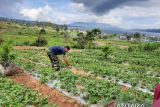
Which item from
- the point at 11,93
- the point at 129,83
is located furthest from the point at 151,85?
the point at 11,93

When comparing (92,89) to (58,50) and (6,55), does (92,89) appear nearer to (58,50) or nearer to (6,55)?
(58,50)

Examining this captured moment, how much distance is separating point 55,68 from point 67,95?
20.8 feet

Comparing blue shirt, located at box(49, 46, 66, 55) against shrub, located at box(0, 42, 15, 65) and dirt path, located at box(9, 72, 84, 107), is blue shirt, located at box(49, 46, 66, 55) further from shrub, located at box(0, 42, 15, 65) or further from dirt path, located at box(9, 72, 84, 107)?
shrub, located at box(0, 42, 15, 65)

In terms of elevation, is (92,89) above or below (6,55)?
below

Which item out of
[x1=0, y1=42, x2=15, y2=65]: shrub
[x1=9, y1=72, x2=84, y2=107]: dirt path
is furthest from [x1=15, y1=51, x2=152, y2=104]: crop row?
[x1=0, y1=42, x2=15, y2=65]: shrub

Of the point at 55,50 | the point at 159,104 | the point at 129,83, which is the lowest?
the point at 129,83

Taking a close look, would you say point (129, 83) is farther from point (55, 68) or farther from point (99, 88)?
point (55, 68)

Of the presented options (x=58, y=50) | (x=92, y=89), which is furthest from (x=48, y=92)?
(x=58, y=50)

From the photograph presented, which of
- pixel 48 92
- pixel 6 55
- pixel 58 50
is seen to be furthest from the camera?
pixel 6 55

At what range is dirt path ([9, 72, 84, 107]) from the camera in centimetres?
1106

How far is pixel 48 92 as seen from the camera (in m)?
12.8

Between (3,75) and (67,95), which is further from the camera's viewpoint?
(3,75)

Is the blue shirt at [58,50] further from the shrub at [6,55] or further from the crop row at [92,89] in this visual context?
the shrub at [6,55]

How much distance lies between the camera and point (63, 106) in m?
10.8
